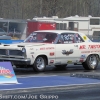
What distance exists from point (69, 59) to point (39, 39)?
1482 mm

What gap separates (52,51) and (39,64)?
0.73 metres

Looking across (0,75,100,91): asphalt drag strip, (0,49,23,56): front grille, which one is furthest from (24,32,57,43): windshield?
(0,75,100,91): asphalt drag strip

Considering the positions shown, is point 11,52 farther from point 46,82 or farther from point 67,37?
point 46,82

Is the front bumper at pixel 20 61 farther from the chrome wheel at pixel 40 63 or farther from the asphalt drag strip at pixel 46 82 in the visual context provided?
the asphalt drag strip at pixel 46 82

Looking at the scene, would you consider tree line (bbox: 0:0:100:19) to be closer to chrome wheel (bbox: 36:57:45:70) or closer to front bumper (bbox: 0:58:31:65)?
chrome wheel (bbox: 36:57:45:70)

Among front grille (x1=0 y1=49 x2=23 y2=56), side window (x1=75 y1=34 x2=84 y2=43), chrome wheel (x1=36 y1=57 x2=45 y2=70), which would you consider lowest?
chrome wheel (x1=36 y1=57 x2=45 y2=70)


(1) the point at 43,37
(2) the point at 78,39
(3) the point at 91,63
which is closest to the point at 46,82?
(1) the point at 43,37

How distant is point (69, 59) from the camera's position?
18078 millimetres

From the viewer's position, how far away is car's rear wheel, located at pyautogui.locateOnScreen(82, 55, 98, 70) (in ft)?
61.6

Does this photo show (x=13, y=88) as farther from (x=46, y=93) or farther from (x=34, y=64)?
(x=34, y=64)

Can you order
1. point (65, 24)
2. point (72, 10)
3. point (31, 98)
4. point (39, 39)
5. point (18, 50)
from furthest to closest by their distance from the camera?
point (72, 10) → point (65, 24) → point (39, 39) → point (18, 50) → point (31, 98)

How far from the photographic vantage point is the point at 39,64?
17.4 m

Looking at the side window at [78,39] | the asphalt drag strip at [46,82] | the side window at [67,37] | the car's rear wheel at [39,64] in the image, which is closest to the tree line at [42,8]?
the side window at [78,39]

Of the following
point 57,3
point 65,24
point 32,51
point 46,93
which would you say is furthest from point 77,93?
point 57,3
